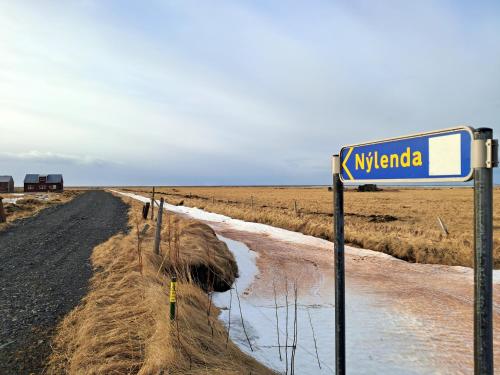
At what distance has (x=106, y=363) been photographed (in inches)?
142

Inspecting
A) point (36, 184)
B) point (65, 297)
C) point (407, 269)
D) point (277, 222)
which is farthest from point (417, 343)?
point (36, 184)

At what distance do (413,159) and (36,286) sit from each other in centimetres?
699

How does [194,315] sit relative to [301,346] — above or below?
above

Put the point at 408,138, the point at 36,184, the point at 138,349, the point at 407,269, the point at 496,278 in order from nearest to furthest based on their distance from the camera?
the point at 408,138 < the point at 138,349 < the point at 496,278 < the point at 407,269 < the point at 36,184

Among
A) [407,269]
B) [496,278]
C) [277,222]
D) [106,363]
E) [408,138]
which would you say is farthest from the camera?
[277,222]

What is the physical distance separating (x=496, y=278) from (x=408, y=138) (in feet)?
30.6

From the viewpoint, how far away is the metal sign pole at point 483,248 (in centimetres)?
187

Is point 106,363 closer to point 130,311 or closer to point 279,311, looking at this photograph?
point 130,311

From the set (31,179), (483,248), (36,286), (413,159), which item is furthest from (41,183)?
(483,248)

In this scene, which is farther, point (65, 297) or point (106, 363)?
point (65, 297)

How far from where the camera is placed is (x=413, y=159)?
2307 mm

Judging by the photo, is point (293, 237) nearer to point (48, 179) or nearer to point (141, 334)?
point (141, 334)

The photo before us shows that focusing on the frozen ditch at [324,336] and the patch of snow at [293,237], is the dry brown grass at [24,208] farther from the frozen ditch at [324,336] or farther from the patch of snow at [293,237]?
the frozen ditch at [324,336]

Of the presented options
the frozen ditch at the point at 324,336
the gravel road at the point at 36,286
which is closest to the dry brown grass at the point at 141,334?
the gravel road at the point at 36,286
